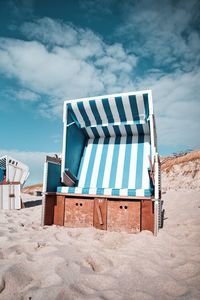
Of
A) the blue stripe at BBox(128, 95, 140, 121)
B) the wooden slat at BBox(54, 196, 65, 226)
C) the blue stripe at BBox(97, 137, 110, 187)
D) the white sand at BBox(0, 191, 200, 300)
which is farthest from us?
the blue stripe at BBox(97, 137, 110, 187)

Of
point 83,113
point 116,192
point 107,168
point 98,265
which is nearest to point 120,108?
point 83,113

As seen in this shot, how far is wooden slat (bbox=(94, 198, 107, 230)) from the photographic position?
3484 mm

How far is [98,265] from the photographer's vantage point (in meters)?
2.06

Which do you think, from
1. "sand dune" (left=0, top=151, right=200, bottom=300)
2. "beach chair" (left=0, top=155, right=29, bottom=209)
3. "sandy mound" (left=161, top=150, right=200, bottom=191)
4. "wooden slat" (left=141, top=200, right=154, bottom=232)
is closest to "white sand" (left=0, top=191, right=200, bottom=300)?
"sand dune" (left=0, top=151, right=200, bottom=300)

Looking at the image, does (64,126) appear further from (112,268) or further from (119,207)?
(112,268)

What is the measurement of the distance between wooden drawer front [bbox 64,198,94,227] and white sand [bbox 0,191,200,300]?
462 mm

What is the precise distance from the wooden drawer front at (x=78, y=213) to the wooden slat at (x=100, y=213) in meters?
0.10

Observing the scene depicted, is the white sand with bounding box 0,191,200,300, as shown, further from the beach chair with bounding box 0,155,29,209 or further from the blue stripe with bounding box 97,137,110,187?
the beach chair with bounding box 0,155,29,209

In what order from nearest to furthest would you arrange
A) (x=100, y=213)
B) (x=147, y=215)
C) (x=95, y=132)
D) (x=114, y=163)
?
(x=147, y=215) → (x=100, y=213) → (x=114, y=163) → (x=95, y=132)

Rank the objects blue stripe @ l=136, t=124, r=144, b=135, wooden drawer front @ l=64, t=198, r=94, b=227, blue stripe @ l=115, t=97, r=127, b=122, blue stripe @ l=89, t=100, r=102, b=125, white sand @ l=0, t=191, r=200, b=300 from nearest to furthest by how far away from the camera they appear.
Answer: white sand @ l=0, t=191, r=200, b=300 < wooden drawer front @ l=64, t=198, r=94, b=227 < blue stripe @ l=115, t=97, r=127, b=122 < blue stripe @ l=89, t=100, r=102, b=125 < blue stripe @ l=136, t=124, r=144, b=135

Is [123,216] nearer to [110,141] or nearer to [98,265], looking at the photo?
[98,265]

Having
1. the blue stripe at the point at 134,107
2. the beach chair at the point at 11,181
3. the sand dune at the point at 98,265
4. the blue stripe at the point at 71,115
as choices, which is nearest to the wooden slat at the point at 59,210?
the sand dune at the point at 98,265

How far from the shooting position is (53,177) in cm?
396

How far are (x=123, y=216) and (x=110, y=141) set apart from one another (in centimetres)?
226
